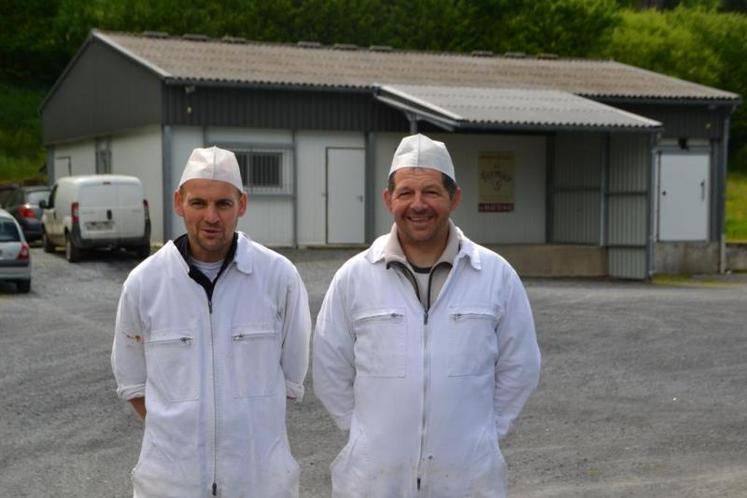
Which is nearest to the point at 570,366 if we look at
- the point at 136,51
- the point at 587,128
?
the point at 587,128

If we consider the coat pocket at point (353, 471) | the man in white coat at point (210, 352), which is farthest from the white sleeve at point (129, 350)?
the coat pocket at point (353, 471)

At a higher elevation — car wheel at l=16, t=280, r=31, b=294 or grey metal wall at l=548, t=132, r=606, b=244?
grey metal wall at l=548, t=132, r=606, b=244

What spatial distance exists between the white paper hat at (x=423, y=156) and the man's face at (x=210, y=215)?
24.8 inches

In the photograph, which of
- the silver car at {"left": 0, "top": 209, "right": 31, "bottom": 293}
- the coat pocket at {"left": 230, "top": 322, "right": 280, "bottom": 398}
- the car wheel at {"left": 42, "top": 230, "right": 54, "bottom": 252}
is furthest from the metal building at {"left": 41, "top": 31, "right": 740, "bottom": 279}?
the coat pocket at {"left": 230, "top": 322, "right": 280, "bottom": 398}

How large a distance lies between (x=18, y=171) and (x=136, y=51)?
68.8 ft

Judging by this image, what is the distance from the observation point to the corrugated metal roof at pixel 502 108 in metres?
26.0

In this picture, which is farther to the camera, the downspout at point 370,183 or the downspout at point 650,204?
the downspout at point 370,183

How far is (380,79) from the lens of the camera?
29938 mm

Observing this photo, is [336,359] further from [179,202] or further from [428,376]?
[179,202]

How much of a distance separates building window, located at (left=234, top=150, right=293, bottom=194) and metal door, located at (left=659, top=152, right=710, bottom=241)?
9556 mm

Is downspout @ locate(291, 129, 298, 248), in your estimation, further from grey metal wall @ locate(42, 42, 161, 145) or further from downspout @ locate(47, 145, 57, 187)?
downspout @ locate(47, 145, 57, 187)

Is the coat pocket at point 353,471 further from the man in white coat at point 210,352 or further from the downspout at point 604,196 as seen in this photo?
the downspout at point 604,196

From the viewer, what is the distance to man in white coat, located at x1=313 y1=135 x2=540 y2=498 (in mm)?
4598

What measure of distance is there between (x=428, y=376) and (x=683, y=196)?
91.2ft
